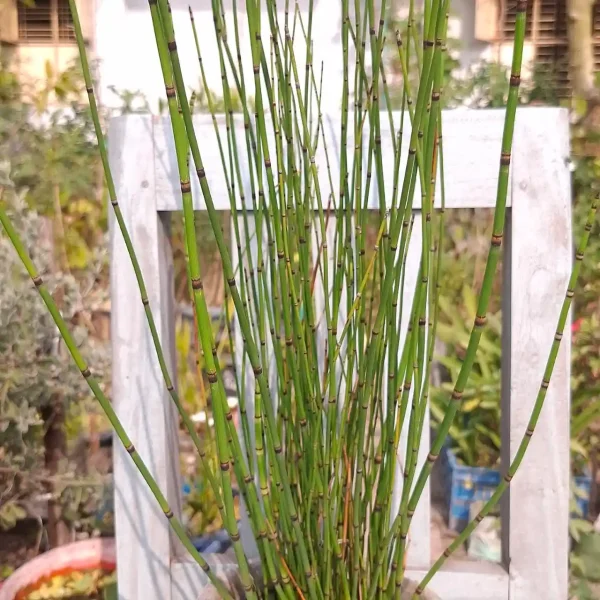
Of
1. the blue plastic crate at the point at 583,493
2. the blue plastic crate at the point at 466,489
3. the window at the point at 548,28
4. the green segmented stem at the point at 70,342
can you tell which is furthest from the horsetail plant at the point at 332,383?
the window at the point at 548,28

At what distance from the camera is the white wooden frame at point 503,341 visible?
35.3 inches

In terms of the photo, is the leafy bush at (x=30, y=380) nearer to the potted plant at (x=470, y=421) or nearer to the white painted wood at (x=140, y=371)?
the white painted wood at (x=140, y=371)

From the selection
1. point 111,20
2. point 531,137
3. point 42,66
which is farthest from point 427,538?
point 42,66

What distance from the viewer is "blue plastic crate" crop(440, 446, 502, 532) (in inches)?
59.5

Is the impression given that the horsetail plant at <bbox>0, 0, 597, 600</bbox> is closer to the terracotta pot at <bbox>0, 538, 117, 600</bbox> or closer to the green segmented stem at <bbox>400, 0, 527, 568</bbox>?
the green segmented stem at <bbox>400, 0, 527, 568</bbox>

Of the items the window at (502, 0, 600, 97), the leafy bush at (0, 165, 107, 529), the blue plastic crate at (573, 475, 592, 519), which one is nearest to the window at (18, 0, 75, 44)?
the leafy bush at (0, 165, 107, 529)

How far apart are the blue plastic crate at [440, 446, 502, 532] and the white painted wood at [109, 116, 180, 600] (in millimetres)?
816

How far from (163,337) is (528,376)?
1.88 feet

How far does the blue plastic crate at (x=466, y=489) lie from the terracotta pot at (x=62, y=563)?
827mm

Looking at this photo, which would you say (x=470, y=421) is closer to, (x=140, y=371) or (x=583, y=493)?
(x=583, y=493)

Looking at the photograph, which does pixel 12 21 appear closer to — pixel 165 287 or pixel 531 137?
pixel 165 287

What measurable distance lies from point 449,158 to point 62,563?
110 centimetres

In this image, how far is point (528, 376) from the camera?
3.03ft

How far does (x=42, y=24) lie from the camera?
268cm
